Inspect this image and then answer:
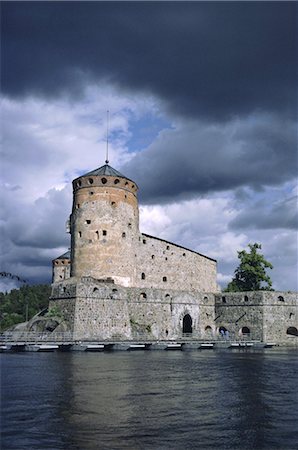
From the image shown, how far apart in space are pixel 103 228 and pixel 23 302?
140ft

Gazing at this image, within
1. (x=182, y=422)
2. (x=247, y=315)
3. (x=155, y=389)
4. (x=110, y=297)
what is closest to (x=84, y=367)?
(x=155, y=389)

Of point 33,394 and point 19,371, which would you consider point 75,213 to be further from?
point 33,394

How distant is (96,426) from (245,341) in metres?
27.3

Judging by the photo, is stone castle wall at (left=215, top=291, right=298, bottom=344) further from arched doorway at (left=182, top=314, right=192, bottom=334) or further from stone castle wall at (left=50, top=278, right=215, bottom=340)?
arched doorway at (left=182, top=314, right=192, bottom=334)

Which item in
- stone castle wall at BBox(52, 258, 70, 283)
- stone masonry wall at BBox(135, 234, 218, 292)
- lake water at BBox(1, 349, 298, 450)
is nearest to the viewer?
lake water at BBox(1, 349, 298, 450)

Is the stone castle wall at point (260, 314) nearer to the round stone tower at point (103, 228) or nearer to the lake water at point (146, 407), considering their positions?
the round stone tower at point (103, 228)

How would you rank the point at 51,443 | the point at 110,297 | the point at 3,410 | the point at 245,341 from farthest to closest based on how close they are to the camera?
1. the point at 245,341
2. the point at 110,297
3. the point at 3,410
4. the point at 51,443

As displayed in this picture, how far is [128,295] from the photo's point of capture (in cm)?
3309

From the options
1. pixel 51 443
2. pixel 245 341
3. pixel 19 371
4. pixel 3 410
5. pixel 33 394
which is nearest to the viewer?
pixel 51 443

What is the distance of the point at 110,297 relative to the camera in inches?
1236

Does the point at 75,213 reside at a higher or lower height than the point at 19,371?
higher

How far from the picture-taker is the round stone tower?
3425 centimetres

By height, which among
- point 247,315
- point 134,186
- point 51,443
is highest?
point 134,186

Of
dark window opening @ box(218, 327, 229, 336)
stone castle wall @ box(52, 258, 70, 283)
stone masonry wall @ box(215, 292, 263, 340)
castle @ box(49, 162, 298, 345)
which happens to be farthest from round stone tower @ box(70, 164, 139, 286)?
stone castle wall @ box(52, 258, 70, 283)
